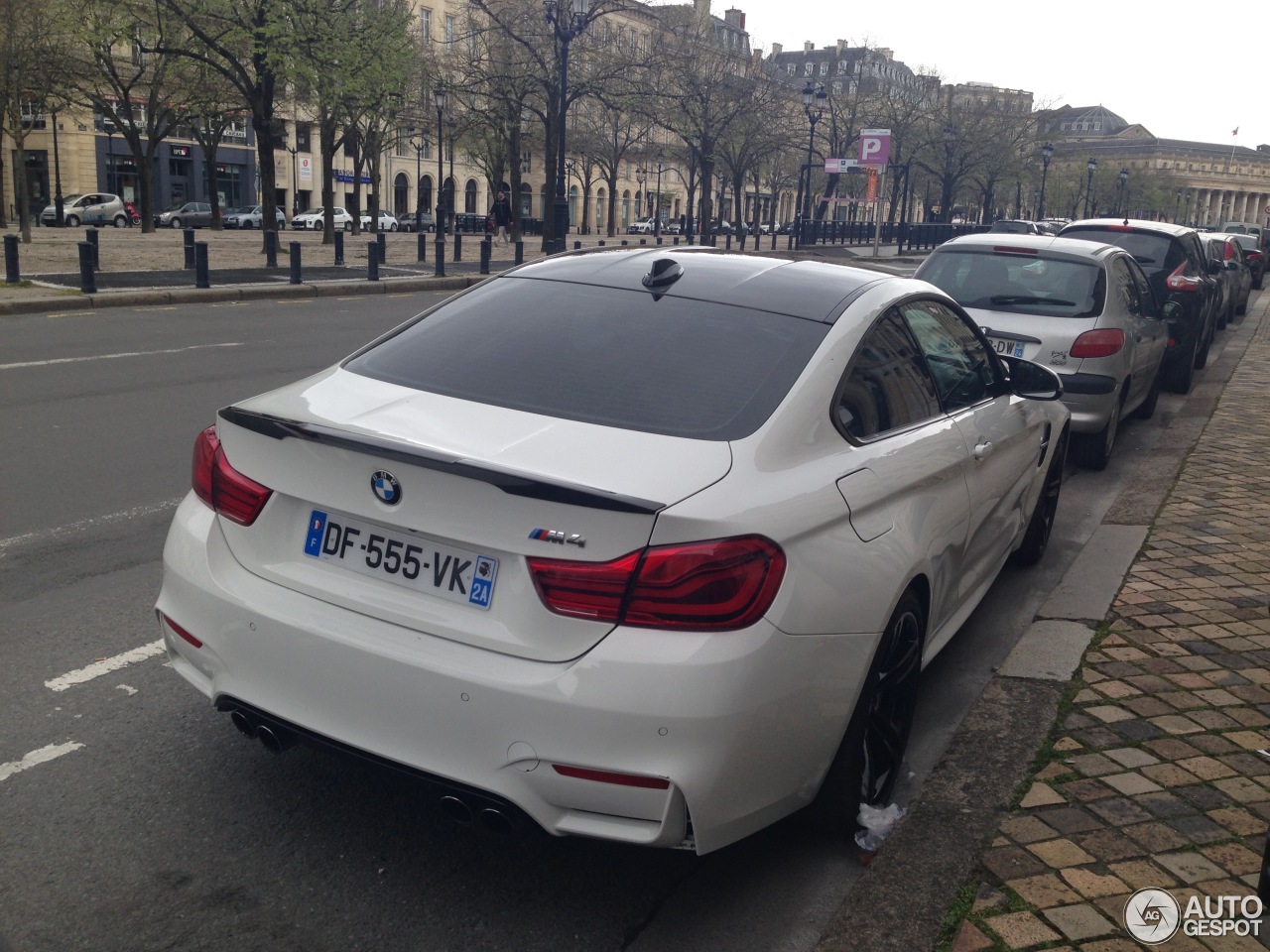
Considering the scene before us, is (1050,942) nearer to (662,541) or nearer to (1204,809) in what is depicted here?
(1204,809)

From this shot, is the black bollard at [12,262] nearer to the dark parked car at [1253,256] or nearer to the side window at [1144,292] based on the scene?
the side window at [1144,292]

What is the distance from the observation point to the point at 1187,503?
7.51 m

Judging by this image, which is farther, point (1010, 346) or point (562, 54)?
point (562, 54)

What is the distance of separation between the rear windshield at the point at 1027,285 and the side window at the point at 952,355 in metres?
3.89

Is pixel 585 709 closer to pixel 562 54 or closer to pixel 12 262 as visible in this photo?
pixel 12 262

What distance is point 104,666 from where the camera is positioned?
14.4 feet

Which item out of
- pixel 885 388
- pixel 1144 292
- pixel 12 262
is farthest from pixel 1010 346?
pixel 12 262

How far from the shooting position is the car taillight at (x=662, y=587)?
2.66 metres

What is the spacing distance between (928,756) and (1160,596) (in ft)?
6.98

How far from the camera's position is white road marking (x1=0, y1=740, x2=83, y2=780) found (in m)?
3.59

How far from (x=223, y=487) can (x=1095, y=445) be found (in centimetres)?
727

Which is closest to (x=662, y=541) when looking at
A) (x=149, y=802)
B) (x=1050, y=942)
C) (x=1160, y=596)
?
(x=1050, y=942)

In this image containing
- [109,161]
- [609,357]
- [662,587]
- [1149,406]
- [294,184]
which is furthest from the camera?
[294,184]

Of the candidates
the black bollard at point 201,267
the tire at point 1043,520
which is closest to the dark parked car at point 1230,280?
the tire at point 1043,520
